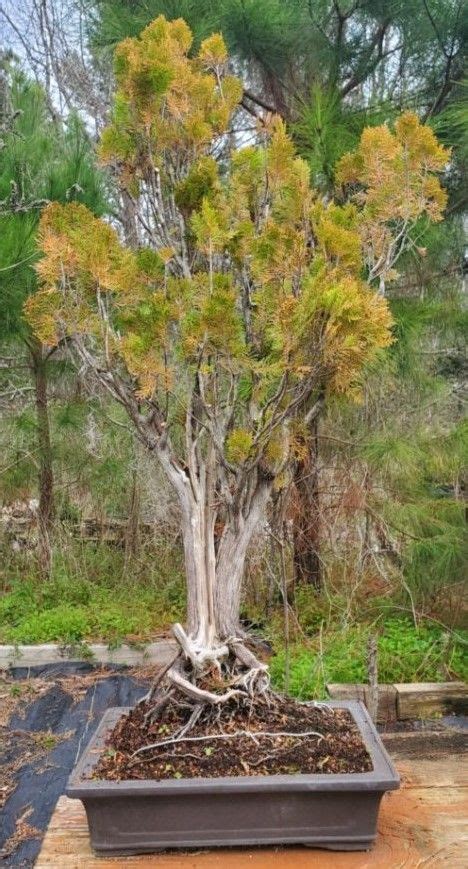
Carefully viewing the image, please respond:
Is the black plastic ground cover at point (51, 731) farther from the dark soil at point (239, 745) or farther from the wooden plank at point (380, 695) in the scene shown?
the wooden plank at point (380, 695)

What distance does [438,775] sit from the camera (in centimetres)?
176

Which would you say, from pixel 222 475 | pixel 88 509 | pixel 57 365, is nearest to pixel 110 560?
pixel 88 509

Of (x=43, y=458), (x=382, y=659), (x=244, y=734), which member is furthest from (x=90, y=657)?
(x=244, y=734)

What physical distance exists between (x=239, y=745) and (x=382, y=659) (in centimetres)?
141

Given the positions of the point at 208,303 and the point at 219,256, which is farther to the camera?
the point at 219,256

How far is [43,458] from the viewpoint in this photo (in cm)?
386

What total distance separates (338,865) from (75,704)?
1.63 meters

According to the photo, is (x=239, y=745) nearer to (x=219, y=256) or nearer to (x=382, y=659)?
(x=219, y=256)

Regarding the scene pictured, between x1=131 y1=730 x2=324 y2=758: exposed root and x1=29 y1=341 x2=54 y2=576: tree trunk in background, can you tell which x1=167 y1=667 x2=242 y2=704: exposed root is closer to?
x1=131 y1=730 x2=324 y2=758: exposed root

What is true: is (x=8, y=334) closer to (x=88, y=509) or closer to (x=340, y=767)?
(x=88, y=509)

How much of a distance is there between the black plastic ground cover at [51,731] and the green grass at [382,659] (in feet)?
2.26

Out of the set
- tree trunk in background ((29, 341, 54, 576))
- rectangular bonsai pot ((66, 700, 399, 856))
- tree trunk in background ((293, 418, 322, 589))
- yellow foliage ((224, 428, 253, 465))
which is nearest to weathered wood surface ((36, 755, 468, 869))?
rectangular bonsai pot ((66, 700, 399, 856))

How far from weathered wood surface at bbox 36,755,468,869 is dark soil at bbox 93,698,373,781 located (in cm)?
15

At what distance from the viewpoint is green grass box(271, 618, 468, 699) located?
262 centimetres
